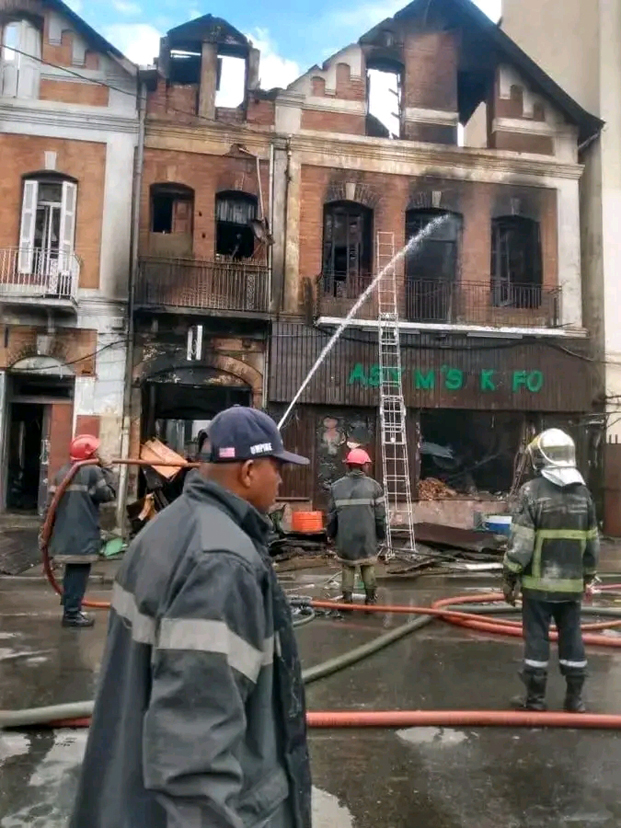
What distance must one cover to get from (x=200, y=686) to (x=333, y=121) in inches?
661

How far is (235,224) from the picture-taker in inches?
643

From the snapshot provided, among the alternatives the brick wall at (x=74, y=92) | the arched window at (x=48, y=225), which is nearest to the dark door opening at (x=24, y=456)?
the arched window at (x=48, y=225)

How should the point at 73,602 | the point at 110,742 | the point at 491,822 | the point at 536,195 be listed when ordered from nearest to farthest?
1. the point at 110,742
2. the point at 491,822
3. the point at 73,602
4. the point at 536,195

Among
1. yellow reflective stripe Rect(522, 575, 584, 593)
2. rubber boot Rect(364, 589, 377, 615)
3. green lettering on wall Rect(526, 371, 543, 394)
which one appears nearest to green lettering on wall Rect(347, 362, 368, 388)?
green lettering on wall Rect(526, 371, 543, 394)

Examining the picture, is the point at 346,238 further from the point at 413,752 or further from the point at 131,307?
the point at 413,752

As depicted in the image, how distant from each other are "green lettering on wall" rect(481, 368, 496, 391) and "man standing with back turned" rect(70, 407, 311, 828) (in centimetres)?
1514

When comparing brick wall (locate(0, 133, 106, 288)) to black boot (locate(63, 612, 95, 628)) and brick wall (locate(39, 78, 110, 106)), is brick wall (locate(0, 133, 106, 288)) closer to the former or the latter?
brick wall (locate(39, 78, 110, 106))

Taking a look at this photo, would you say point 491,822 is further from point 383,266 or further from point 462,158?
point 462,158

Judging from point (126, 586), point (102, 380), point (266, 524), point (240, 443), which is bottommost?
point (126, 586)

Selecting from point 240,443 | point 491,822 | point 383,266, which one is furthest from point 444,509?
point 240,443

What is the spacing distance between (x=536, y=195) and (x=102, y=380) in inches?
446

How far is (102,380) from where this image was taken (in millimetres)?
15008

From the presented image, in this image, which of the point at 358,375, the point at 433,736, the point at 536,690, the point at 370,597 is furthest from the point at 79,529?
the point at 358,375

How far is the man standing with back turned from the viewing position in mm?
1553
